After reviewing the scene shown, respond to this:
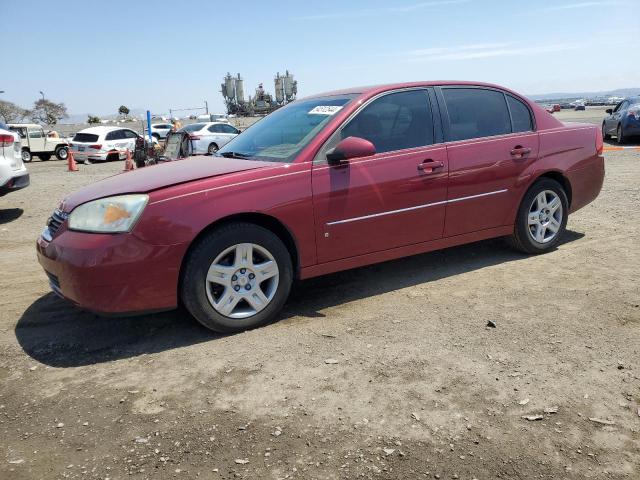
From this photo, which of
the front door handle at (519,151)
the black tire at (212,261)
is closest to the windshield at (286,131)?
the black tire at (212,261)

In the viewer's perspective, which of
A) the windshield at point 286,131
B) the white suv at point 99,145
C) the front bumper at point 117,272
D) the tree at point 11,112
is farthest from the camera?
the tree at point 11,112

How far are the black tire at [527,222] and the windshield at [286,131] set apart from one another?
196 centimetres

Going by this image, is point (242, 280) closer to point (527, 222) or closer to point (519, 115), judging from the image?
point (527, 222)

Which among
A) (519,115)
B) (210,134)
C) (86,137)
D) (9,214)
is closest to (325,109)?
(519,115)

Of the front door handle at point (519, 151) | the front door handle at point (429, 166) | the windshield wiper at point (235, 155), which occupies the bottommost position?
the front door handle at point (429, 166)

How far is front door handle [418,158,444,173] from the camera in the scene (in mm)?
4352

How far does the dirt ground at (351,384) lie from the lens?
237 cm

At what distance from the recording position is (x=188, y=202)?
11.4 feet

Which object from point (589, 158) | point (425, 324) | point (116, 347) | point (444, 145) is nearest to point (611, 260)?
point (589, 158)

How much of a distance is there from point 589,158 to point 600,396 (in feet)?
11.1

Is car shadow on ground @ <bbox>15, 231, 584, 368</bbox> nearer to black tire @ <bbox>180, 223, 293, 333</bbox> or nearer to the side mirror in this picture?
black tire @ <bbox>180, 223, 293, 333</bbox>

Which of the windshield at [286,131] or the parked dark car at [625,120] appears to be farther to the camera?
the parked dark car at [625,120]

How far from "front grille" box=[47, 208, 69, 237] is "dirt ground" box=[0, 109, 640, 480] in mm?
718

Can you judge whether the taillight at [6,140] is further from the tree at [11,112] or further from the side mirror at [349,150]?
the tree at [11,112]
